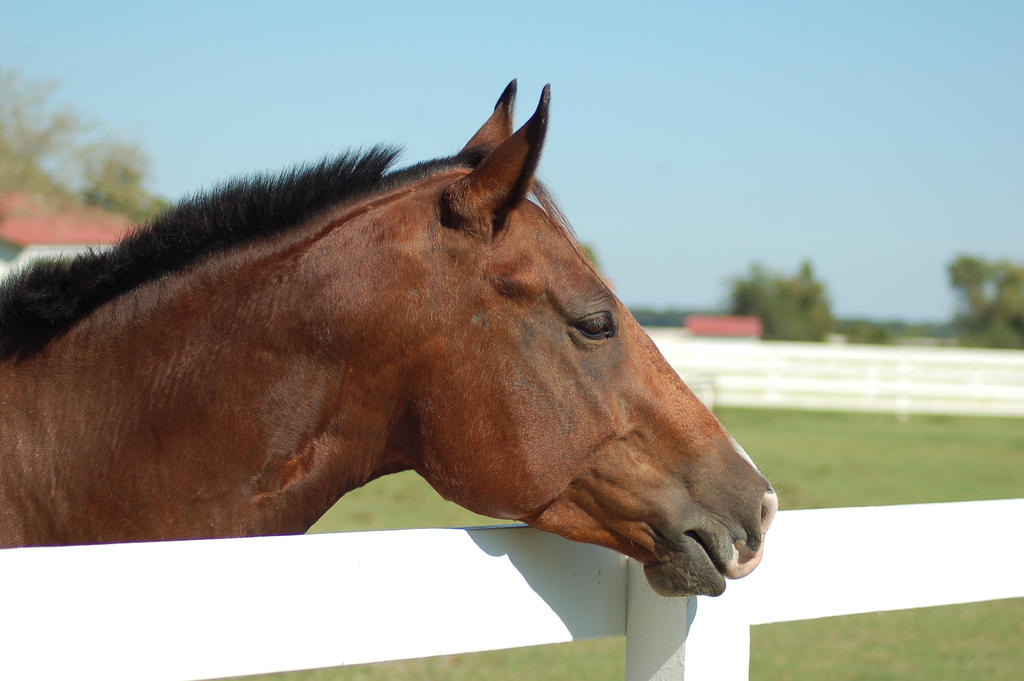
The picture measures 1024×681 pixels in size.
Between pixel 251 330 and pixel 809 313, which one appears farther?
pixel 809 313

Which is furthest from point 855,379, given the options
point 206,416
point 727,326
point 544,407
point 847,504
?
point 727,326

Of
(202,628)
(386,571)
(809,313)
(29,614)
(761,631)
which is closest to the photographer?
(29,614)

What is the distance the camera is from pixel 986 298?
69.9 meters

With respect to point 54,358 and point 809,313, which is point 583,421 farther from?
point 809,313

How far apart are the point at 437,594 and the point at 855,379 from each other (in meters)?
23.0

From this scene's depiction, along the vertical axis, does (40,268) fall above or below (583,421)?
above

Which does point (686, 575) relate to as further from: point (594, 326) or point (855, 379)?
point (855, 379)

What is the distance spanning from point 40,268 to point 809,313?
68.2 m

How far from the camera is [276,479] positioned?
81.8 inches

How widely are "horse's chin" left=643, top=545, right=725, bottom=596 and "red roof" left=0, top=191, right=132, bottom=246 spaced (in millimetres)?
24294

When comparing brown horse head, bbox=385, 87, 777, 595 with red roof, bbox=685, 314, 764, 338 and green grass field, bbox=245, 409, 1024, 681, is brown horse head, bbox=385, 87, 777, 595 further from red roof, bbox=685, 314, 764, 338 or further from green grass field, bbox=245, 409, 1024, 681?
red roof, bbox=685, 314, 764, 338

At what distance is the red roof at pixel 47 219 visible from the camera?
24.1 m

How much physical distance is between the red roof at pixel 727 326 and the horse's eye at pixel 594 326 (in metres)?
63.1

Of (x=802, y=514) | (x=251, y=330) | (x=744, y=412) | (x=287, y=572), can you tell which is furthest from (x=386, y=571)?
(x=744, y=412)
